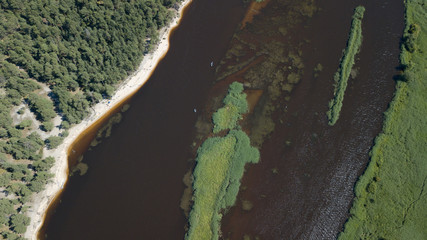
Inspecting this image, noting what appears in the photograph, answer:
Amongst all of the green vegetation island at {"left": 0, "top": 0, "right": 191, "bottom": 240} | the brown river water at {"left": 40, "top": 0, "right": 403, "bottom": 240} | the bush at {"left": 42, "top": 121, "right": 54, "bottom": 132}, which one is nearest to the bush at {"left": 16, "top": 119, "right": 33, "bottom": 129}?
the green vegetation island at {"left": 0, "top": 0, "right": 191, "bottom": 240}

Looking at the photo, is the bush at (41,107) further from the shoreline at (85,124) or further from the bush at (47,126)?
the shoreline at (85,124)

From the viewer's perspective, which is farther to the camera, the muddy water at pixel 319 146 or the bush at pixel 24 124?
the bush at pixel 24 124

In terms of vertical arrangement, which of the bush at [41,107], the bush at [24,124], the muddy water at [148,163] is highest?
the bush at [41,107]

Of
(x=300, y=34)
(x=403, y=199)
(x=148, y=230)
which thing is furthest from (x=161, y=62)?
(x=403, y=199)

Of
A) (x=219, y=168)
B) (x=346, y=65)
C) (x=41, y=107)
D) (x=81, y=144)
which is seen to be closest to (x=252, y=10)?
(x=346, y=65)

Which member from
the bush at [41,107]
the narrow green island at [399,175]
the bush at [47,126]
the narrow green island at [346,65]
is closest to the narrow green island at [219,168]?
the narrow green island at [346,65]

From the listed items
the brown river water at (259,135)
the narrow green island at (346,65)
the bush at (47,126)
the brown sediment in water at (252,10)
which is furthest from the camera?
the brown sediment in water at (252,10)

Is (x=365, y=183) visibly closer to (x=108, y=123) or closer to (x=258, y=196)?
(x=258, y=196)

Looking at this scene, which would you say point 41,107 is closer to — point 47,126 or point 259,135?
point 47,126
